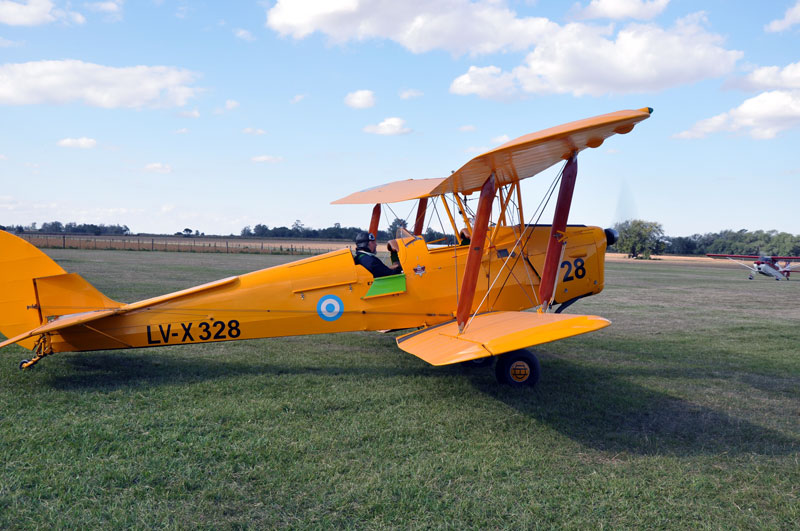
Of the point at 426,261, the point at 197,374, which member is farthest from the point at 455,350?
the point at 197,374

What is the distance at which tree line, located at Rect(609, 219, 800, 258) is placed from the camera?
68.1 metres

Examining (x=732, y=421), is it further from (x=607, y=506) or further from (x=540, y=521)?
(x=540, y=521)

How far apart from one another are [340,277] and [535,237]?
2.75 m

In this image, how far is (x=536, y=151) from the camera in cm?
557

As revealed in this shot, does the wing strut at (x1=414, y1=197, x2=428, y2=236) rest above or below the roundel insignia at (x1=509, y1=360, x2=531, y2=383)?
above

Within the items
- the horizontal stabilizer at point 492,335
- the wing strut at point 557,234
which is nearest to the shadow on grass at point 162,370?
the horizontal stabilizer at point 492,335

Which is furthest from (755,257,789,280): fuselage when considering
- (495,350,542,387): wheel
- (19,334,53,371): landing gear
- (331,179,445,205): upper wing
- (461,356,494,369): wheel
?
(19,334,53,371): landing gear

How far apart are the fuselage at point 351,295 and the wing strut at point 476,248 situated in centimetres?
93

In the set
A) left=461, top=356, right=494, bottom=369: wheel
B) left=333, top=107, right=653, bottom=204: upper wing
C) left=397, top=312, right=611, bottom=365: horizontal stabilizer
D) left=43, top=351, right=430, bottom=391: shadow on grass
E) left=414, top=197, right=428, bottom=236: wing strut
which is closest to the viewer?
left=397, top=312, right=611, bottom=365: horizontal stabilizer

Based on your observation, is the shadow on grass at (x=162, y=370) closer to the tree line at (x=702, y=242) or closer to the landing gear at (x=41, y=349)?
the landing gear at (x=41, y=349)

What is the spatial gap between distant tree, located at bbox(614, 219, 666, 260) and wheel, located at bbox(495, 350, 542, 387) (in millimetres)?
63394

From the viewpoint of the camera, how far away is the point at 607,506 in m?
3.31

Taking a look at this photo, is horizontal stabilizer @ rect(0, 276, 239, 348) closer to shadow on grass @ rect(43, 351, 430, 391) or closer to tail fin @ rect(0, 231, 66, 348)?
tail fin @ rect(0, 231, 66, 348)

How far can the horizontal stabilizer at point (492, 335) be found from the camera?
4438mm
